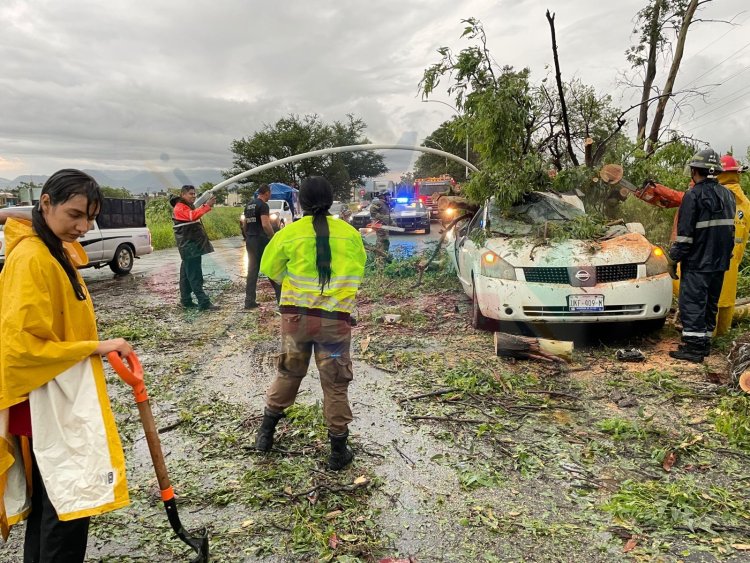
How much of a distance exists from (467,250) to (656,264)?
223 cm

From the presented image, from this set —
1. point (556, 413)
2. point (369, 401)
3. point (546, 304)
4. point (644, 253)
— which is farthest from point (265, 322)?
point (644, 253)

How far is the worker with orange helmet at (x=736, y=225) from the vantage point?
5.22 meters

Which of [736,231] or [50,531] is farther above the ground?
[736,231]

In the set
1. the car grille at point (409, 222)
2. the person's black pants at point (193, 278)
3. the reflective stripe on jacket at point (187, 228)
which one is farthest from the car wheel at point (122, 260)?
the car grille at point (409, 222)

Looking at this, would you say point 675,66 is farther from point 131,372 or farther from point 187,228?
point 131,372

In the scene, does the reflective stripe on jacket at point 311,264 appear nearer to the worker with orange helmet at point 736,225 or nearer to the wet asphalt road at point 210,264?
the worker with orange helmet at point 736,225

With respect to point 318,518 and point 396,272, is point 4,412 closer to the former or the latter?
point 318,518

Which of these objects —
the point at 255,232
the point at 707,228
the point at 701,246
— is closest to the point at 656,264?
the point at 701,246

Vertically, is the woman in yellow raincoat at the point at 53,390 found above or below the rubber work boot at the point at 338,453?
above

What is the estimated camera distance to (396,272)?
998 cm

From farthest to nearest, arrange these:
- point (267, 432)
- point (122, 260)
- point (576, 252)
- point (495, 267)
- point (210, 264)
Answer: point (210, 264) < point (122, 260) < point (495, 267) < point (576, 252) < point (267, 432)

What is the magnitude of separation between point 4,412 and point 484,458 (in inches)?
104

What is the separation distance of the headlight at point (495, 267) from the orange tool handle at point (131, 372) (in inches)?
160

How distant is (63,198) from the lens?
1.82 metres
